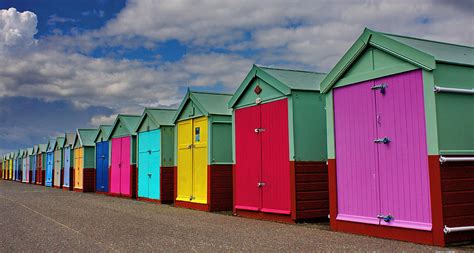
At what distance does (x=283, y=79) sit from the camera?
502 inches

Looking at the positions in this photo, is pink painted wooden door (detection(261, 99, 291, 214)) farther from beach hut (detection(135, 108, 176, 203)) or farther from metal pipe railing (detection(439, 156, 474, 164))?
beach hut (detection(135, 108, 176, 203))

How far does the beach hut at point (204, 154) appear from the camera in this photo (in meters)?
15.9

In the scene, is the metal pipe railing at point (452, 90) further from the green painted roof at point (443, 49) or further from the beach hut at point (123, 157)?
the beach hut at point (123, 157)

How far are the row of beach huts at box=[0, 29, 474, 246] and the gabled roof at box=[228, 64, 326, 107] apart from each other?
0.03 m

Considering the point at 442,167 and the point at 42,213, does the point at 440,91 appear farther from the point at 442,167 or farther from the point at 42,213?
the point at 42,213

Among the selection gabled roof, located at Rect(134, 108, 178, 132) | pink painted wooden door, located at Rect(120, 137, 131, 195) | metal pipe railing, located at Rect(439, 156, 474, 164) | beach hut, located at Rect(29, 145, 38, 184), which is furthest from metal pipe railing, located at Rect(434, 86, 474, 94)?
beach hut, located at Rect(29, 145, 38, 184)

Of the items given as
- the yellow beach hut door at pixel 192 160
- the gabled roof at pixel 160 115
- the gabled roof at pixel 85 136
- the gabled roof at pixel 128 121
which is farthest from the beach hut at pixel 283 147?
the gabled roof at pixel 85 136

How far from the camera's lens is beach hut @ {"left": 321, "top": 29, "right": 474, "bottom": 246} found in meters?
8.20

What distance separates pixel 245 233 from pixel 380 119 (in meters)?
3.64

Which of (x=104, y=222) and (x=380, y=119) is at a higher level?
(x=380, y=119)

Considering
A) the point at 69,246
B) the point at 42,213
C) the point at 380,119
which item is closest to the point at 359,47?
the point at 380,119

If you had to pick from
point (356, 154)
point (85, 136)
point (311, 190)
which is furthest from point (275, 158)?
point (85, 136)

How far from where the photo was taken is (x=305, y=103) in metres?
12.4

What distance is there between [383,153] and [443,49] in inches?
92.0
